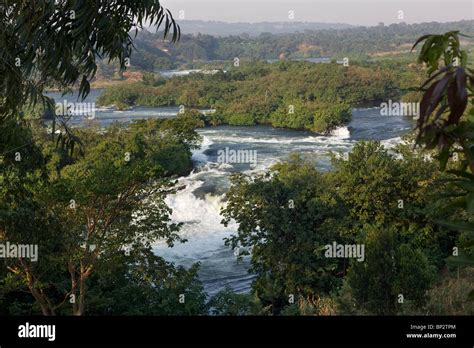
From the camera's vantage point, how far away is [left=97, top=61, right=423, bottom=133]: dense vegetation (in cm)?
824

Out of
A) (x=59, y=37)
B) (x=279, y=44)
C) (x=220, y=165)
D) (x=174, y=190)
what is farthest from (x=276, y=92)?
(x=59, y=37)

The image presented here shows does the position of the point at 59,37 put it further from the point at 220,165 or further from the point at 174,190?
the point at 220,165

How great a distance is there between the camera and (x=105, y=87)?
7.43 meters

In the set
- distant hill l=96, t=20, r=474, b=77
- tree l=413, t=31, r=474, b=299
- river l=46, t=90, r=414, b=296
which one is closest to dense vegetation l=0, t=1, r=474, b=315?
tree l=413, t=31, r=474, b=299

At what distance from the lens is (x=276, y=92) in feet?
29.9

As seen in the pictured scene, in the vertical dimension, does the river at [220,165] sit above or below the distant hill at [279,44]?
below

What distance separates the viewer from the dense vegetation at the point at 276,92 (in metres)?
8.24

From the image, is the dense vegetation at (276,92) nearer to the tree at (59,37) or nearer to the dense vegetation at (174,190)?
the dense vegetation at (174,190)

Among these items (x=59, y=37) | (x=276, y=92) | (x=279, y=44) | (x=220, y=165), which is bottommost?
(x=220, y=165)

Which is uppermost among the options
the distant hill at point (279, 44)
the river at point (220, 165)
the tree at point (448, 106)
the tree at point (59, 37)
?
the distant hill at point (279, 44)

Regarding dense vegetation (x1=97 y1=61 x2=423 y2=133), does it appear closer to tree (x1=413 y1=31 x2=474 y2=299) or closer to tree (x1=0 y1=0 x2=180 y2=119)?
tree (x1=0 y1=0 x2=180 y2=119)

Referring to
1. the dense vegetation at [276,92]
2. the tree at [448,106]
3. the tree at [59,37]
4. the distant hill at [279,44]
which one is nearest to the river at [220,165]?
the dense vegetation at [276,92]

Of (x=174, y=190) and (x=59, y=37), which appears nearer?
(x=59, y=37)

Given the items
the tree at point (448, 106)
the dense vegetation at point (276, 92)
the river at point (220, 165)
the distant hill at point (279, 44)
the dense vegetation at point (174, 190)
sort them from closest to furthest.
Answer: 1. the tree at point (448, 106)
2. the dense vegetation at point (174, 190)
3. the river at point (220, 165)
4. the dense vegetation at point (276, 92)
5. the distant hill at point (279, 44)
